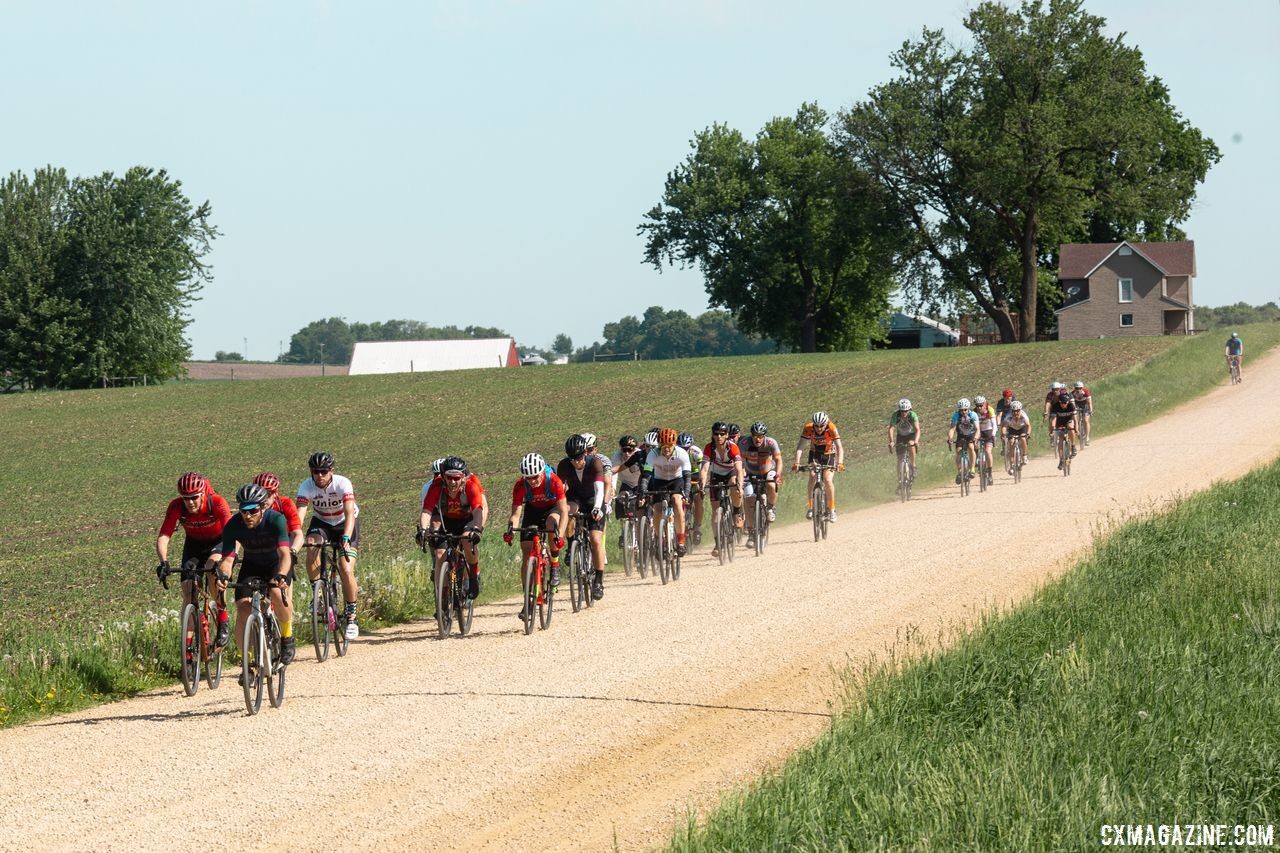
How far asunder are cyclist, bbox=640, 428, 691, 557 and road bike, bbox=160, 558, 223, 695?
7.27 m

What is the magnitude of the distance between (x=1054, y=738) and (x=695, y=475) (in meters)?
12.9

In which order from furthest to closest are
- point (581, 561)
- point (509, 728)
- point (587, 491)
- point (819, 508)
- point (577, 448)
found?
point (819, 508), point (587, 491), point (577, 448), point (581, 561), point (509, 728)

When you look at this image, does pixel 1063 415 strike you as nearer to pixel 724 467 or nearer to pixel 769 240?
pixel 724 467

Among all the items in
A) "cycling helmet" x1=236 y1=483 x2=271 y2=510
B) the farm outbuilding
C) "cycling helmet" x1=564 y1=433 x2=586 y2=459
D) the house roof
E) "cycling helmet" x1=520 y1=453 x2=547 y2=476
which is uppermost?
the house roof

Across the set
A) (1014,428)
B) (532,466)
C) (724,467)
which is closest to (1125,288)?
(1014,428)

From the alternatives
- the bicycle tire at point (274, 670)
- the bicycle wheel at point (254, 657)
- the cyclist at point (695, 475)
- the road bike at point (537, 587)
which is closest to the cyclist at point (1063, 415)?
the cyclist at point (695, 475)

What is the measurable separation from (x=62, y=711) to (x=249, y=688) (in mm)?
1781

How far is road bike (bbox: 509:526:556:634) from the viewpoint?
47.2 ft

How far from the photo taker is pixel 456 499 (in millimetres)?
14875

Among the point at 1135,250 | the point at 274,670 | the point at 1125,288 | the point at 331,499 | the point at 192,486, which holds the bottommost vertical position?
the point at 274,670

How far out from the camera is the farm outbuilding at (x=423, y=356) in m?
119

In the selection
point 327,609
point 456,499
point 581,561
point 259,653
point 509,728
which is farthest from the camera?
point 581,561

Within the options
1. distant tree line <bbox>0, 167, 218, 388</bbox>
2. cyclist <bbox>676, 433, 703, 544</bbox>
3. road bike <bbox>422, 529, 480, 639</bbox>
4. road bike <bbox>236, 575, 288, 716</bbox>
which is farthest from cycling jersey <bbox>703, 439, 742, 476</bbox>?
distant tree line <bbox>0, 167, 218, 388</bbox>

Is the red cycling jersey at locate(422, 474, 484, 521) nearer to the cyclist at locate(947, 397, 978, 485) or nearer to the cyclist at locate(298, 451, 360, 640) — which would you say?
the cyclist at locate(298, 451, 360, 640)
